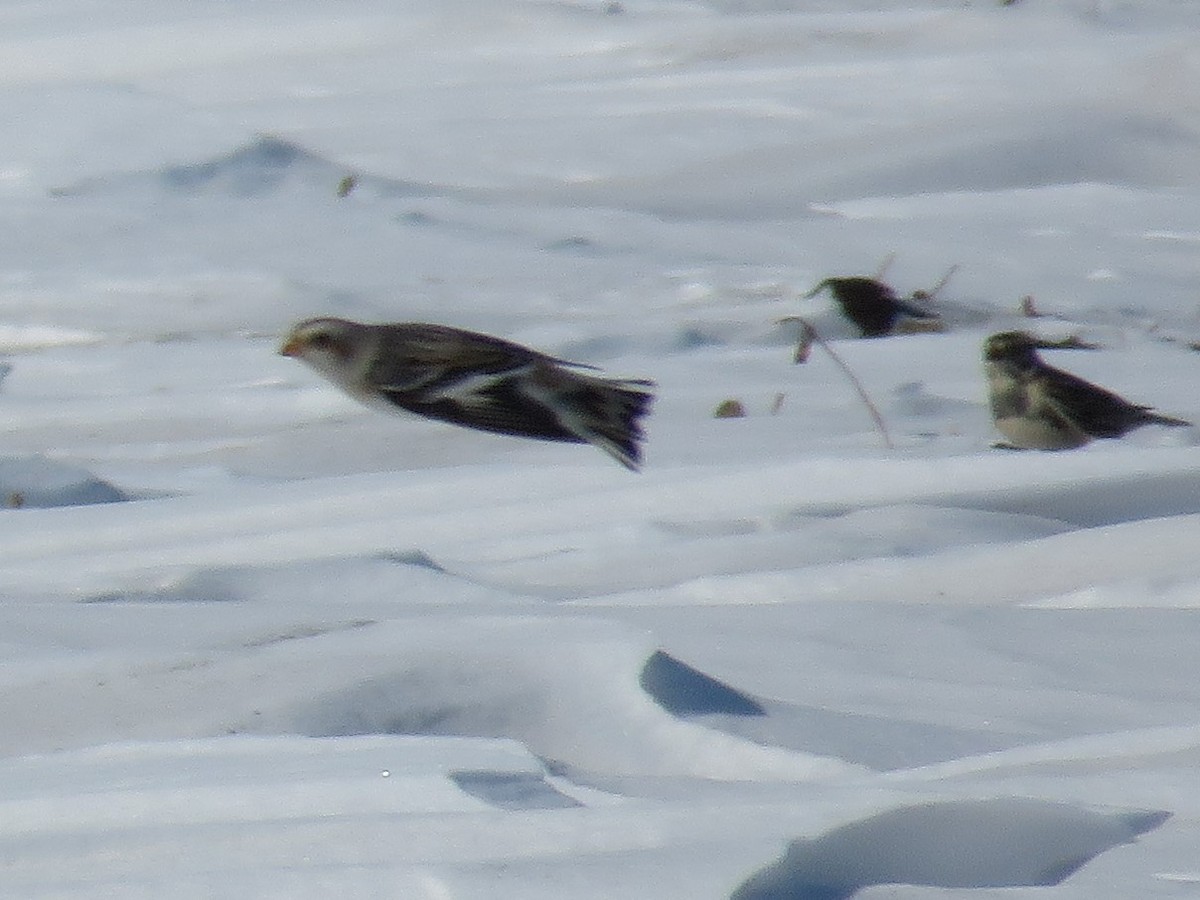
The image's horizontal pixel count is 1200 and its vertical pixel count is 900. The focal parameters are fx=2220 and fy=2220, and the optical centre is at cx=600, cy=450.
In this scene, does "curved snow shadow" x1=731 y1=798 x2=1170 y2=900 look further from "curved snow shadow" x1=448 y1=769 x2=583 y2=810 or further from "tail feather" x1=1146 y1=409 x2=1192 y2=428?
"tail feather" x1=1146 y1=409 x2=1192 y2=428

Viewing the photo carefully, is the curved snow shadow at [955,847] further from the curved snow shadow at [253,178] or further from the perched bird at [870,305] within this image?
the curved snow shadow at [253,178]

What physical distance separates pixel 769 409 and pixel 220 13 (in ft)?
10.3

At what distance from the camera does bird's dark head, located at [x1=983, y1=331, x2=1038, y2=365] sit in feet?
12.9

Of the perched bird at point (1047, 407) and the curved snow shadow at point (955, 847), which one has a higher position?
the curved snow shadow at point (955, 847)

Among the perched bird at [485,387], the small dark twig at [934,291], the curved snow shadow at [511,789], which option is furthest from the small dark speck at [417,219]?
the curved snow shadow at [511,789]

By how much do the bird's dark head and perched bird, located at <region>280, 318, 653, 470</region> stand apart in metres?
0.71

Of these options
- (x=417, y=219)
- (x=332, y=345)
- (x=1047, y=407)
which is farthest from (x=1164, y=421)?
(x=417, y=219)

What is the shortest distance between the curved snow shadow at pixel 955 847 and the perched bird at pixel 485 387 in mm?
1704

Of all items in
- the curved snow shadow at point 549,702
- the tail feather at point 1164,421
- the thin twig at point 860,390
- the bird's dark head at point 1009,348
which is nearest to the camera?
the curved snow shadow at point 549,702

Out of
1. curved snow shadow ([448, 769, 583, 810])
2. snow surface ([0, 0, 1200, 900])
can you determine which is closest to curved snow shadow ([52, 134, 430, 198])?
snow surface ([0, 0, 1200, 900])

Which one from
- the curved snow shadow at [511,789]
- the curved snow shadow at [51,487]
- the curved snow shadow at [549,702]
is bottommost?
the curved snow shadow at [51,487]

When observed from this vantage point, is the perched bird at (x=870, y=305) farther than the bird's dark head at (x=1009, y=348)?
Yes

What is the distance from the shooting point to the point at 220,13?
21.3 feet

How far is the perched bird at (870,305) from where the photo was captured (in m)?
4.54
